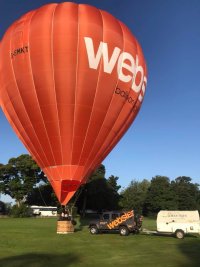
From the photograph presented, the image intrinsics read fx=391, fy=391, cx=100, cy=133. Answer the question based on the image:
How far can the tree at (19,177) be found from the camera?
80.7 metres

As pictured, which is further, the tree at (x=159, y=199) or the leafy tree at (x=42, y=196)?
the tree at (x=159, y=199)

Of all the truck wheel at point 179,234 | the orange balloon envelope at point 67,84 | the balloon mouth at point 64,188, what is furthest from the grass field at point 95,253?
the orange balloon envelope at point 67,84

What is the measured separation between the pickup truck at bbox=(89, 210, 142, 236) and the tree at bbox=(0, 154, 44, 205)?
52714mm

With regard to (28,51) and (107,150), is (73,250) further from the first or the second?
(28,51)

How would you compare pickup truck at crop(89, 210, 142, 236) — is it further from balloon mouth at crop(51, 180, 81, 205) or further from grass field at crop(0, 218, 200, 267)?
grass field at crop(0, 218, 200, 267)

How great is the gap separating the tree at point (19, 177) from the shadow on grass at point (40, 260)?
209ft

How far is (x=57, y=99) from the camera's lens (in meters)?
26.1

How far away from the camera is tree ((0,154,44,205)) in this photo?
80688 mm

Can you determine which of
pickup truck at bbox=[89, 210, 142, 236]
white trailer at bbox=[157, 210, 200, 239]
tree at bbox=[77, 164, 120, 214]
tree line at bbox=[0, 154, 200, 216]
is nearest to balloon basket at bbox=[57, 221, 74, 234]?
pickup truck at bbox=[89, 210, 142, 236]

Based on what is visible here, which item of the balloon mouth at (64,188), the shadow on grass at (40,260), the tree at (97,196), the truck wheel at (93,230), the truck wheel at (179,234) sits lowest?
the shadow on grass at (40,260)

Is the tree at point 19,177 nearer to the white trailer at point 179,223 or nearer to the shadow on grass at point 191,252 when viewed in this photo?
the white trailer at point 179,223

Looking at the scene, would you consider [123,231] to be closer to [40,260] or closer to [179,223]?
[179,223]

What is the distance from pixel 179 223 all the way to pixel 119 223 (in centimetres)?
431

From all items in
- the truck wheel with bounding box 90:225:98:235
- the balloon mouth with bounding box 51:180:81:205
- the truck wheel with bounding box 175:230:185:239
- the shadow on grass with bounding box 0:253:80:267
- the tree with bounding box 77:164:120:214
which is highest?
the tree with bounding box 77:164:120:214
